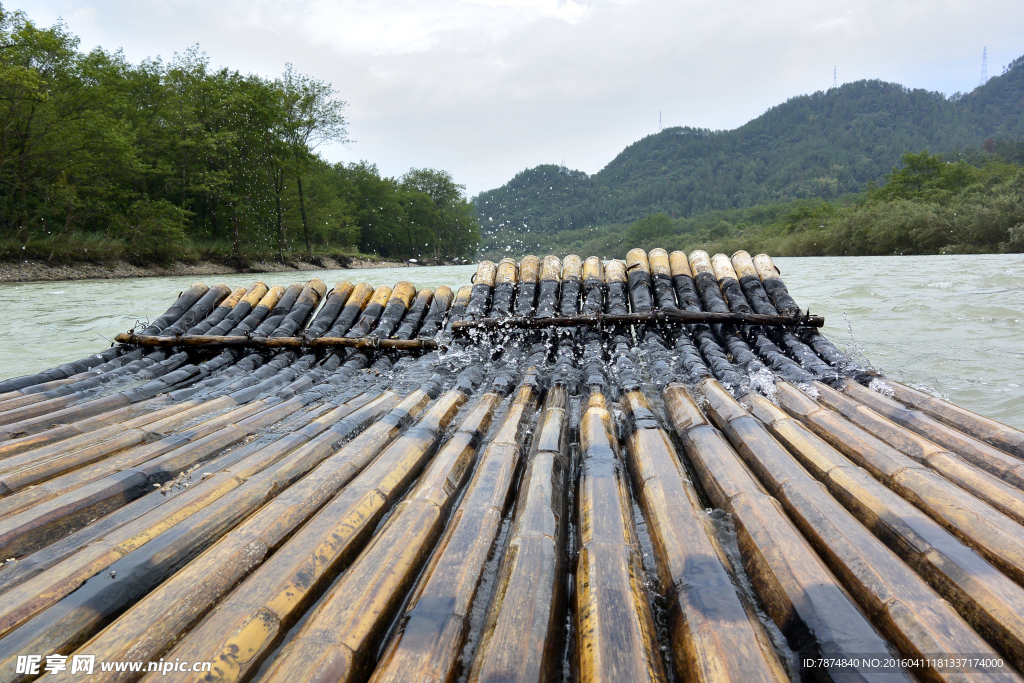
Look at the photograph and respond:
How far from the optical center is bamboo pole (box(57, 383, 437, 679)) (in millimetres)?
1171

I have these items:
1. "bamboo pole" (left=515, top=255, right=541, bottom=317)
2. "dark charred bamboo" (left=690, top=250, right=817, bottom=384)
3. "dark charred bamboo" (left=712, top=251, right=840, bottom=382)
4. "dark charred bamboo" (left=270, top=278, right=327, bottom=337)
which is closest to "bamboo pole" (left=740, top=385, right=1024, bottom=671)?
"dark charred bamboo" (left=690, top=250, right=817, bottom=384)

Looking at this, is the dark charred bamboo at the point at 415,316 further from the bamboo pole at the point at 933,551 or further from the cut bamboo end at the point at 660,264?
the bamboo pole at the point at 933,551

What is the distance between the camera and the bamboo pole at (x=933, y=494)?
140 cm

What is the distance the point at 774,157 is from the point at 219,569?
421ft

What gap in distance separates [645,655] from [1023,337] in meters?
7.89

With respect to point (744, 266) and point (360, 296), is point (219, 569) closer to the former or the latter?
point (360, 296)

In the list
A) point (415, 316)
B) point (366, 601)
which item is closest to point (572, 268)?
point (415, 316)

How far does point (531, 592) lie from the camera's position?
132 cm

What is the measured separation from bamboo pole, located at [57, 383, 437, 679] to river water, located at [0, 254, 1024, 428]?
459 centimetres

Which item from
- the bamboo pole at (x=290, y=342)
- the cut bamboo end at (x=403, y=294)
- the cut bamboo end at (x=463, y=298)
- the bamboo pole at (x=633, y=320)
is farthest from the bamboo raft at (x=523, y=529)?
the cut bamboo end at (x=403, y=294)

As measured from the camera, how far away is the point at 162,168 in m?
25.7

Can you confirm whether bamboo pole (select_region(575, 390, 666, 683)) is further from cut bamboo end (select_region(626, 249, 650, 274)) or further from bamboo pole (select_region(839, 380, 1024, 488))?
cut bamboo end (select_region(626, 249, 650, 274))

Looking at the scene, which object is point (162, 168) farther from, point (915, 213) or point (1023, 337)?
point (915, 213)

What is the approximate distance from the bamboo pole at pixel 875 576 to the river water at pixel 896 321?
122 inches
